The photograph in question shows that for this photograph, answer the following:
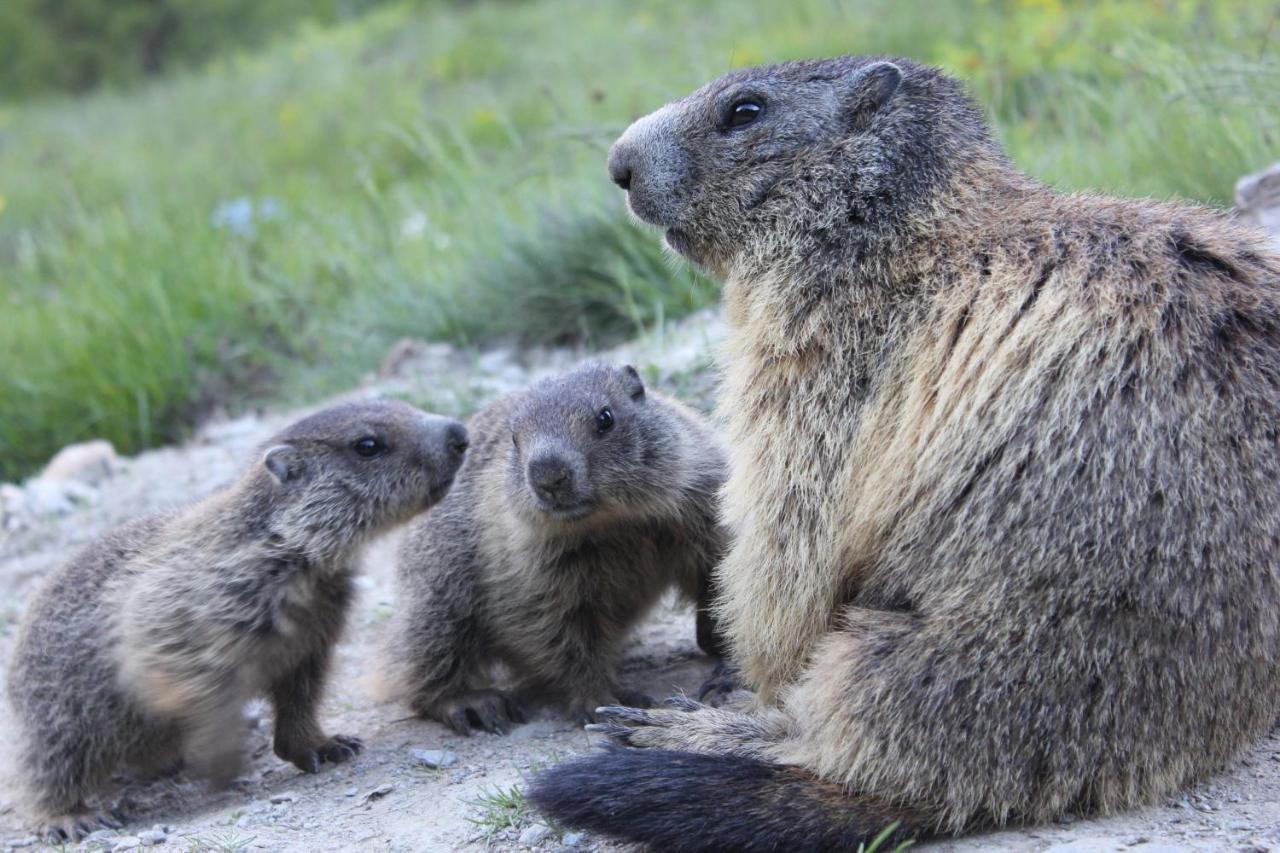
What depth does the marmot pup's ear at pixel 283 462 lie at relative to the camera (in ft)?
15.6

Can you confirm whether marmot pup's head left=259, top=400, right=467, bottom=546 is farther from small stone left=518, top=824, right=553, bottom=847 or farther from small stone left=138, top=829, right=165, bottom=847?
small stone left=518, top=824, right=553, bottom=847

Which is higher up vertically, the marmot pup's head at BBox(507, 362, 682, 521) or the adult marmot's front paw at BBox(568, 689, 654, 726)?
the marmot pup's head at BBox(507, 362, 682, 521)

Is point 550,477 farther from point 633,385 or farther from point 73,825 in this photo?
point 73,825

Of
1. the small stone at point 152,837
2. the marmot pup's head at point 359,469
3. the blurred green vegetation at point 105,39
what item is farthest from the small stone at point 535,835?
the blurred green vegetation at point 105,39

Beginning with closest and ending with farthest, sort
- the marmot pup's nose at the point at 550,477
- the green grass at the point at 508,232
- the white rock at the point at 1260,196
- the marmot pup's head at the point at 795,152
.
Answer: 1. the marmot pup's head at the point at 795,152
2. the marmot pup's nose at the point at 550,477
3. the white rock at the point at 1260,196
4. the green grass at the point at 508,232

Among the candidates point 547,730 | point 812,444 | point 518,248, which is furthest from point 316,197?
point 812,444

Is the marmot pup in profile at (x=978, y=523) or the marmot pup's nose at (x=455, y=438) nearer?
the marmot pup in profile at (x=978, y=523)

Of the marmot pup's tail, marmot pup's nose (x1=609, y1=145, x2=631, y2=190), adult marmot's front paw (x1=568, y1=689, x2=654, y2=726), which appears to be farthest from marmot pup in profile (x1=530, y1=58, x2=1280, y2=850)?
adult marmot's front paw (x1=568, y1=689, x2=654, y2=726)

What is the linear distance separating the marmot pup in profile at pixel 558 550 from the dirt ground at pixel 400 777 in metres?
0.19

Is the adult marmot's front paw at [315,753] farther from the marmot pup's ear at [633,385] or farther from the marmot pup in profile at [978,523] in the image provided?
the marmot pup's ear at [633,385]

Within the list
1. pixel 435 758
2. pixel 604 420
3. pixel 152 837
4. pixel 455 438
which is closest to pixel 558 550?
pixel 604 420

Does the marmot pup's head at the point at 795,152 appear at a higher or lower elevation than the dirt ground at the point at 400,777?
higher

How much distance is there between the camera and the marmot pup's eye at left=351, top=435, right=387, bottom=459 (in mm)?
4871

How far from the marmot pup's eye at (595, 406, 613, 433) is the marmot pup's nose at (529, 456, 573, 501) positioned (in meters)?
0.30
